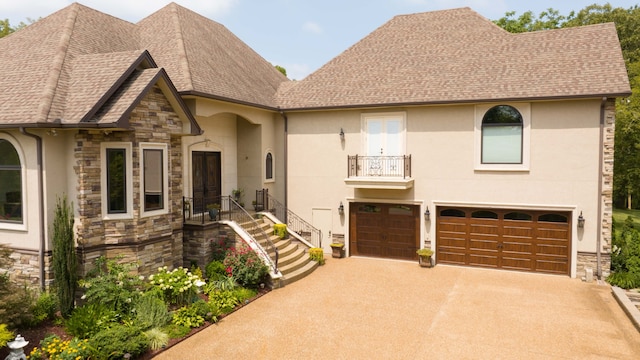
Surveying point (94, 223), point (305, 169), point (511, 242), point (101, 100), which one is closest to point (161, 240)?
point (94, 223)

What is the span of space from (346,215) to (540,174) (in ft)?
24.1

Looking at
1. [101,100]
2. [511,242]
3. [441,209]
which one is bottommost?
[511,242]

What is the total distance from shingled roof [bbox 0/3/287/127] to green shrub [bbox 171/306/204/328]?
4.82 meters

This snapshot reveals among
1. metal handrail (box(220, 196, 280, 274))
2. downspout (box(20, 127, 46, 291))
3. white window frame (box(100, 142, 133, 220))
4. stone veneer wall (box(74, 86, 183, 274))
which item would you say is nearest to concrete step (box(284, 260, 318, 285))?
metal handrail (box(220, 196, 280, 274))

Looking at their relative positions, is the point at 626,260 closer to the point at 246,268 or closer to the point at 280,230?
the point at 280,230

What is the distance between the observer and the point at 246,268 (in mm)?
12383

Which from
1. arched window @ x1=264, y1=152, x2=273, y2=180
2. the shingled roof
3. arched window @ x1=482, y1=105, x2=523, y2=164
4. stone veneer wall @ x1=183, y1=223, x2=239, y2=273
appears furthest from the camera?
arched window @ x1=264, y1=152, x2=273, y2=180

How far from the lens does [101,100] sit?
33.0 feet

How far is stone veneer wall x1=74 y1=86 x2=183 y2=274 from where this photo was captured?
10328mm

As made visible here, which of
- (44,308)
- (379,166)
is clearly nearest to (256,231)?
(379,166)

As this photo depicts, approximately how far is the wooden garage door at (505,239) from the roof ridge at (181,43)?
33.6 ft

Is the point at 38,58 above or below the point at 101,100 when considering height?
above

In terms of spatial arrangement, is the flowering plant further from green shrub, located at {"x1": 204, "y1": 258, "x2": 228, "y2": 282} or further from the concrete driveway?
green shrub, located at {"x1": 204, "y1": 258, "x2": 228, "y2": 282}

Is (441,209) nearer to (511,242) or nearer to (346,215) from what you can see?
(511,242)
